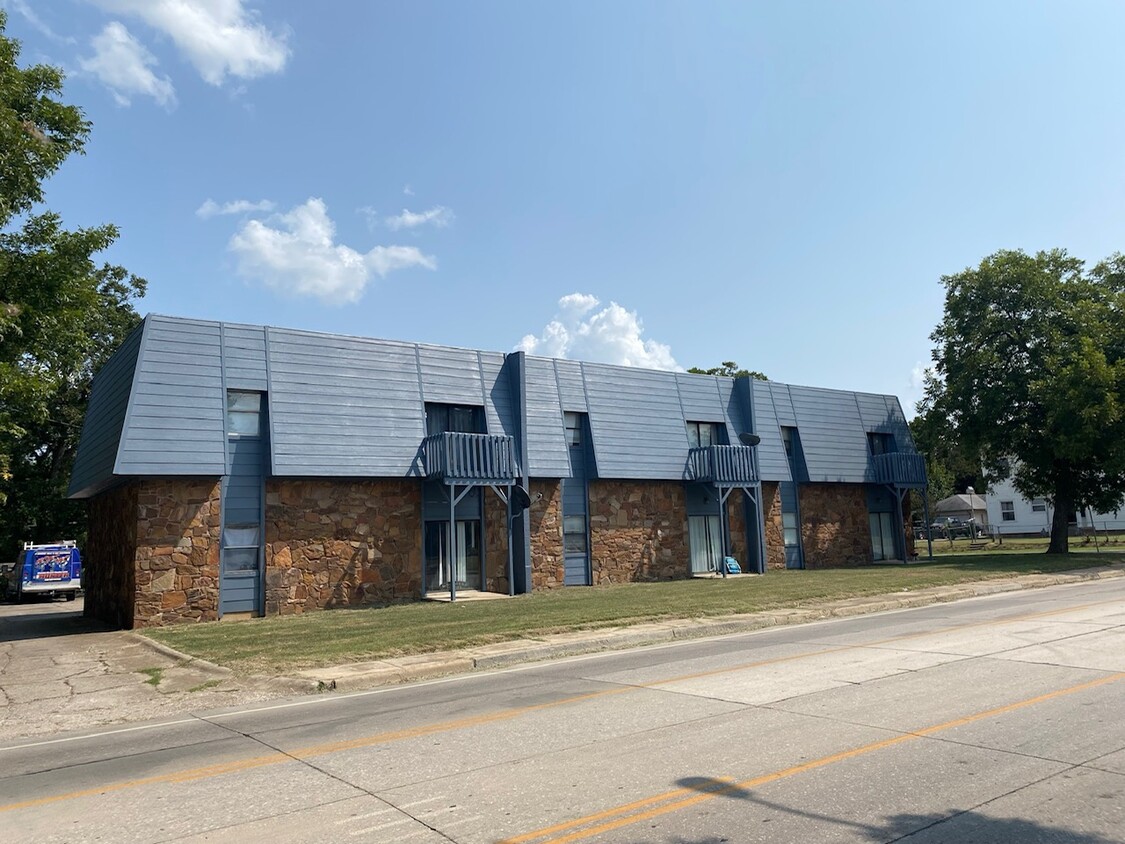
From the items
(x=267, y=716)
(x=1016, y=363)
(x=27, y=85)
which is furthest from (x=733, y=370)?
(x=267, y=716)

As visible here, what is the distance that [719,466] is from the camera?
95.3 ft

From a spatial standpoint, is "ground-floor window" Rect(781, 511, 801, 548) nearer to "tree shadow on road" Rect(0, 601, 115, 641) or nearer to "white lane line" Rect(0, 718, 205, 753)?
"tree shadow on road" Rect(0, 601, 115, 641)

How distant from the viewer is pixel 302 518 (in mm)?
21359

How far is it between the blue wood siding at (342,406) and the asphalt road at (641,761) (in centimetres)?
1191

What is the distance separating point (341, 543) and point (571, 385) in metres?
9.62

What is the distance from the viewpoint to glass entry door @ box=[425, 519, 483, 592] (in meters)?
23.8

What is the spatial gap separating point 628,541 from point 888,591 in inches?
378

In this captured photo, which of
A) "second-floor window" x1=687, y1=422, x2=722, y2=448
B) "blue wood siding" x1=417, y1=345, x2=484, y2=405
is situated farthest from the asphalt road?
"second-floor window" x1=687, y1=422, x2=722, y2=448

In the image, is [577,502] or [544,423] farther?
[577,502]

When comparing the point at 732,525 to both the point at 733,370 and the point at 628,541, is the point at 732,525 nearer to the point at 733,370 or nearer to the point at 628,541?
the point at 628,541

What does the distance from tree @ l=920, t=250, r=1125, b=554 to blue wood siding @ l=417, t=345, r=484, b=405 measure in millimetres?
22976

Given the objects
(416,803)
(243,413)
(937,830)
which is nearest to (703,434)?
(243,413)

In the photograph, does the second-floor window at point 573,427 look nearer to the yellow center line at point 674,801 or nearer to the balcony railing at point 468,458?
the balcony railing at point 468,458

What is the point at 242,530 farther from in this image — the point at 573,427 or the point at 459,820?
the point at 459,820
